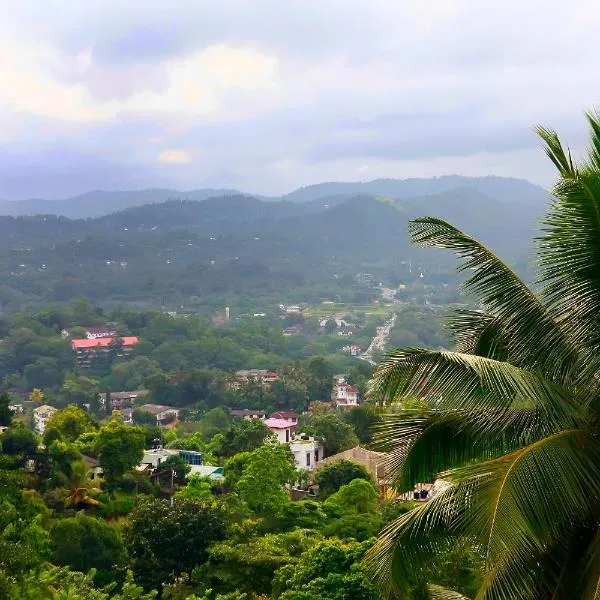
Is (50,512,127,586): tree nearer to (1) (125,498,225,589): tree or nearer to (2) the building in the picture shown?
(1) (125,498,225,589): tree

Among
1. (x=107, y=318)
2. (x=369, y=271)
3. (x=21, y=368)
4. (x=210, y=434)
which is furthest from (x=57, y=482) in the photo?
(x=369, y=271)

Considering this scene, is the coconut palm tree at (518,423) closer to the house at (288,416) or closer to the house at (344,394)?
the house at (288,416)

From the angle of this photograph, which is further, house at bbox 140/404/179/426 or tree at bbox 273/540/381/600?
house at bbox 140/404/179/426

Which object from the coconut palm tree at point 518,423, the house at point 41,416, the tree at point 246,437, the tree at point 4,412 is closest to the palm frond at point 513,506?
the coconut palm tree at point 518,423

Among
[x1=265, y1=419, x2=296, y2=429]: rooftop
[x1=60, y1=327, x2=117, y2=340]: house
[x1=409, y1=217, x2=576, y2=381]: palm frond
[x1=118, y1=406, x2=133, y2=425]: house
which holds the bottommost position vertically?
[x1=118, y1=406, x2=133, y2=425]: house

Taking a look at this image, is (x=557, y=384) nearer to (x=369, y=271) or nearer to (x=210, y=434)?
(x=210, y=434)

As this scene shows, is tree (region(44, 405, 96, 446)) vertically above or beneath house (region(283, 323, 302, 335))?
above

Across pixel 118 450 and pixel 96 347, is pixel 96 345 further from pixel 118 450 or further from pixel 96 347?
pixel 118 450

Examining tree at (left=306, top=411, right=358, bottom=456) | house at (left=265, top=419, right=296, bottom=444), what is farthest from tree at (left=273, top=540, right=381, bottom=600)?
house at (left=265, top=419, right=296, bottom=444)
